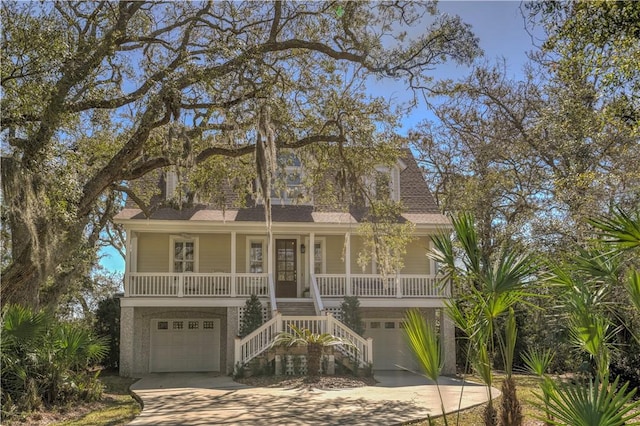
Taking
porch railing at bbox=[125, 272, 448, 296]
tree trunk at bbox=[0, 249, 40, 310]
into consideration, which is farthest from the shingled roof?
tree trunk at bbox=[0, 249, 40, 310]

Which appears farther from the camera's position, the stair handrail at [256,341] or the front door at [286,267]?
the front door at [286,267]

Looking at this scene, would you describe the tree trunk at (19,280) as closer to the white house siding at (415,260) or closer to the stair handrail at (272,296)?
the stair handrail at (272,296)

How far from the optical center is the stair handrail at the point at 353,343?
1481 cm

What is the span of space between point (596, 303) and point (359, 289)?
38.8 feet

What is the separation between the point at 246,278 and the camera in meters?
17.8

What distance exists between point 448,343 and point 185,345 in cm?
852

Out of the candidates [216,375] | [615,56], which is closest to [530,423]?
[615,56]

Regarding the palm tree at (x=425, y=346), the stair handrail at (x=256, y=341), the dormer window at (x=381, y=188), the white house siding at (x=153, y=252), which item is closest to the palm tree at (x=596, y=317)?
the palm tree at (x=425, y=346)

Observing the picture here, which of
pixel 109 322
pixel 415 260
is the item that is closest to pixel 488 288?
pixel 415 260

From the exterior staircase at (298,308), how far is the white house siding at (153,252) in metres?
4.29

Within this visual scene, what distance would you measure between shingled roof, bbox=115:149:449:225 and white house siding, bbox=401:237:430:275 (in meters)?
1.15

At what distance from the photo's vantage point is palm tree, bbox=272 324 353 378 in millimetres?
13797

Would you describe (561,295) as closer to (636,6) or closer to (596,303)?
(596,303)

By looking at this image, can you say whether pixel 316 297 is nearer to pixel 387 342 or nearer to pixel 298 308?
pixel 298 308
